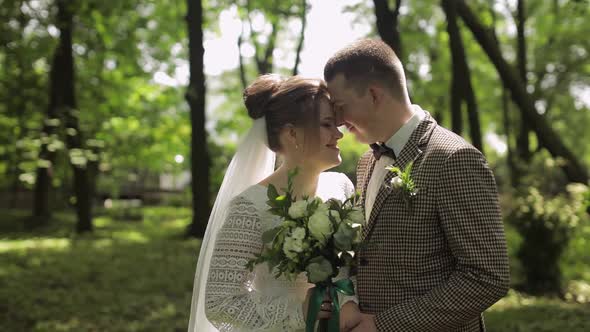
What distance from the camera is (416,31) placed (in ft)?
72.0

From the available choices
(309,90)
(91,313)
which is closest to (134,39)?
(91,313)

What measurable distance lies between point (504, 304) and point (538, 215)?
6.26 ft

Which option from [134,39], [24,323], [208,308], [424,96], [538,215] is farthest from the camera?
[424,96]

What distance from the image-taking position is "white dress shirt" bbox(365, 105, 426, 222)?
3043mm

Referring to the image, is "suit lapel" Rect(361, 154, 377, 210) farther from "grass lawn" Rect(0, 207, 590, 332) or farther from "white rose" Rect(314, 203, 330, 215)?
"grass lawn" Rect(0, 207, 590, 332)

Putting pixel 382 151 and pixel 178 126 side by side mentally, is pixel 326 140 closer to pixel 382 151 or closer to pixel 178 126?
pixel 382 151

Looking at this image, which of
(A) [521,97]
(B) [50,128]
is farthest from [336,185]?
(B) [50,128]

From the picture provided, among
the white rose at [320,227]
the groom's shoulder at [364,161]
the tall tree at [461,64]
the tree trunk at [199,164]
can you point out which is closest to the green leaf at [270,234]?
the white rose at [320,227]

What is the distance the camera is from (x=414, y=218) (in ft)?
9.20

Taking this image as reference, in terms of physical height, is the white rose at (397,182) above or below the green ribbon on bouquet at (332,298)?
above

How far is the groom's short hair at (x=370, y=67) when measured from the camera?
9.78ft

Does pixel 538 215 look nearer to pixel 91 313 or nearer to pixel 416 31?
pixel 91 313

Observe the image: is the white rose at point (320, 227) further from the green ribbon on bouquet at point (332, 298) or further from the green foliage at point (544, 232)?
the green foliage at point (544, 232)

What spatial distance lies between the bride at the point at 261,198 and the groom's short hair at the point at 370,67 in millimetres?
366
